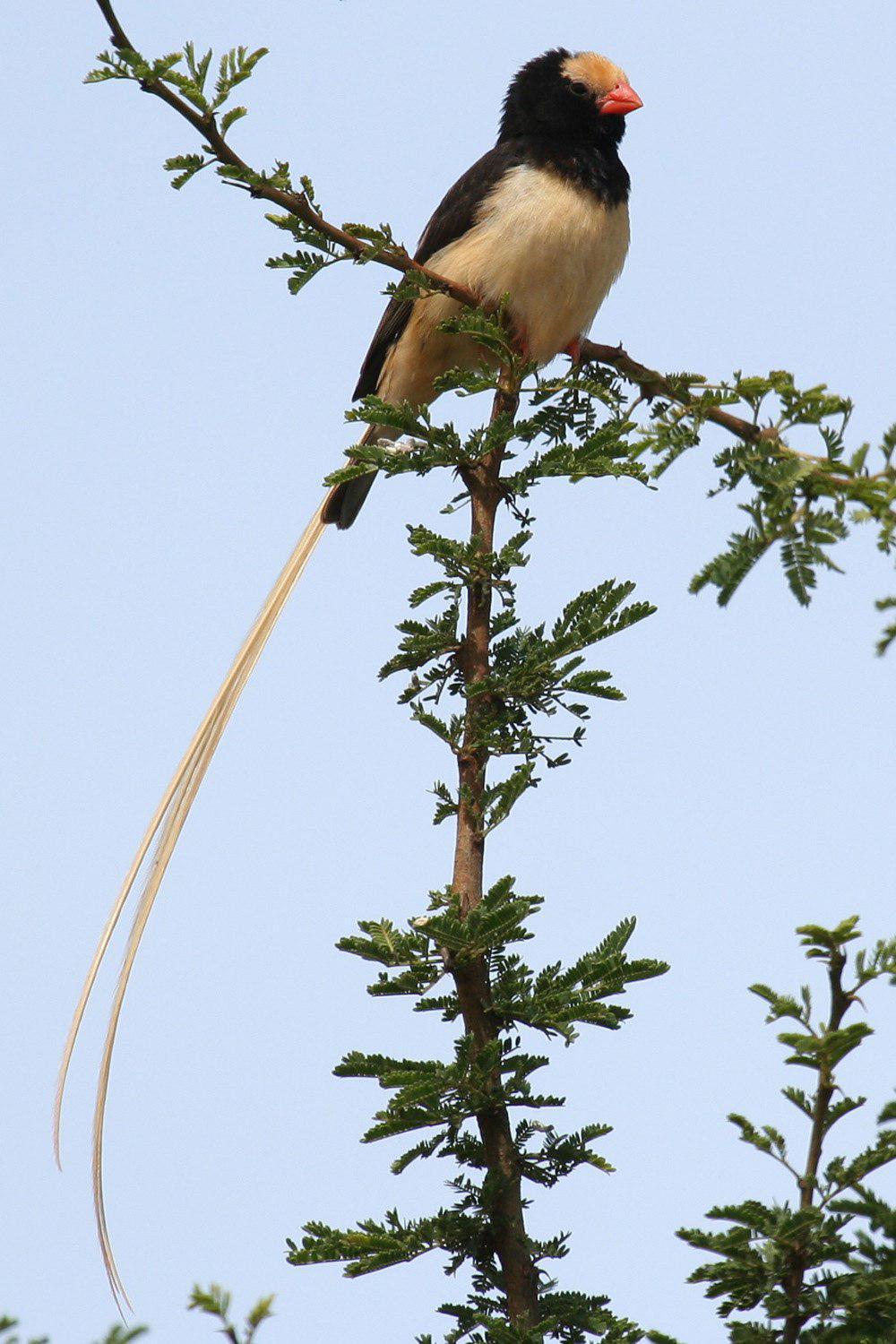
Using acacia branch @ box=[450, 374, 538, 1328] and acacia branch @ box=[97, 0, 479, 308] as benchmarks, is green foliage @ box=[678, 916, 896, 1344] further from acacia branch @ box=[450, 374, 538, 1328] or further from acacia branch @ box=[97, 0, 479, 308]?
acacia branch @ box=[97, 0, 479, 308]

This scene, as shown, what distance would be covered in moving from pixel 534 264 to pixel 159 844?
2175mm

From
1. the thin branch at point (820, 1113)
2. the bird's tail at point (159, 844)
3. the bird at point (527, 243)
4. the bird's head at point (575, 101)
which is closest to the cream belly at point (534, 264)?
the bird at point (527, 243)

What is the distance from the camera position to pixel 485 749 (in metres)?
2.79

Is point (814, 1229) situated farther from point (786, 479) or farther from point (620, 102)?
point (620, 102)

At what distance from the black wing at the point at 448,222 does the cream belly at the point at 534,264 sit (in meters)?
0.05

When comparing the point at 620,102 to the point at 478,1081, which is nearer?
the point at 478,1081

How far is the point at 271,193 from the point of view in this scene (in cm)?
298

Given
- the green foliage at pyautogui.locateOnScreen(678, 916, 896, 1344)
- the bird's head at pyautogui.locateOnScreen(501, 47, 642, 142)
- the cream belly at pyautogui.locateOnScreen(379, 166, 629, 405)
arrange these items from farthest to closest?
1. the bird's head at pyautogui.locateOnScreen(501, 47, 642, 142)
2. the cream belly at pyautogui.locateOnScreen(379, 166, 629, 405)
3. the green foliage at pyautogui.locateOnScreen(678, 916, 896, 1344)

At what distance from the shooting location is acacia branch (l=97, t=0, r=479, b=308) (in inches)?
108

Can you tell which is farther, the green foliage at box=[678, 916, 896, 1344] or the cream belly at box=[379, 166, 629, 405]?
the cream belly at box=[379, 166, 629, 405]

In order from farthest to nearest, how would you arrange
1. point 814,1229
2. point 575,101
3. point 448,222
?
point 575,101
point 448,222
point 814,1229

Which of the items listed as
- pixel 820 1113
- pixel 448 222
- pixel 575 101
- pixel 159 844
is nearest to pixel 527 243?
pixel 448 222

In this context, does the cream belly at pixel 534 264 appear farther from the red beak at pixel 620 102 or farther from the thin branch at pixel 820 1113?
the thin branch at pixel 820 1113

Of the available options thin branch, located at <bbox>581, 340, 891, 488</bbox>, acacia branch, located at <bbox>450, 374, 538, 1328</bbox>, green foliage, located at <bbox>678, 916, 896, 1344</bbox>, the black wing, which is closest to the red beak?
the black wing
